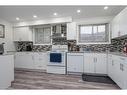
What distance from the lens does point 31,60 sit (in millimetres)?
5152

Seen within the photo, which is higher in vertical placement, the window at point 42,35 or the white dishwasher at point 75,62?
the window at point 42,35

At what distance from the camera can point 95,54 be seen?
13.7ft

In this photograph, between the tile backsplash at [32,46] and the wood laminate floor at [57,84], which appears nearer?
the wood laminate floor at [57,84]

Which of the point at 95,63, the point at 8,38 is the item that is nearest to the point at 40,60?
the point at 8,38

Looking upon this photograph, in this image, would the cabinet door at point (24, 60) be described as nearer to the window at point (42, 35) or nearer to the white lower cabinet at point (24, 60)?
the white lower cabinet at point (24, 60)

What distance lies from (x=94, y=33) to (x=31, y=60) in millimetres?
2916

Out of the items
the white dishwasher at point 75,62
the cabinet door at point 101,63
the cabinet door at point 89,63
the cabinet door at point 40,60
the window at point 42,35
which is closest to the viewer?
the cabinet door at point 101,63

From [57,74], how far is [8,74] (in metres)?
1.95

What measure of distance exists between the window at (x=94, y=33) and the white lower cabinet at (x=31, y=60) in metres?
1.73

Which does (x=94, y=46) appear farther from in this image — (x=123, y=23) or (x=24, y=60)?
(x=24, y=60)

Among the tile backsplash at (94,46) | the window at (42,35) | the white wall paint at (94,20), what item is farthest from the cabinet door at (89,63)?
the window at (42,35)

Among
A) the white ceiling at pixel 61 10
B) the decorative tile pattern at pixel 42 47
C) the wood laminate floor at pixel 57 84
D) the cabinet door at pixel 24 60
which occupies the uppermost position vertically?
the white ceiling at pixel 61 10

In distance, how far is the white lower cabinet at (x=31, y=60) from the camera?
16.3 ft

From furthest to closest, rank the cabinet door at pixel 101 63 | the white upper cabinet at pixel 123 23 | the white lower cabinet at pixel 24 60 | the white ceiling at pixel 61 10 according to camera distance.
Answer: the white lower cabinet at pixel 24 60, the cabinet door at pixel 101 63, the white ceiling at pixel 61 10, the white upper cabinet at pixel 123 23
